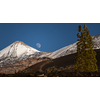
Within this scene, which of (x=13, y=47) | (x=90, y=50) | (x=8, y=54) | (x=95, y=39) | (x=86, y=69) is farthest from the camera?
(x=13, y=47)

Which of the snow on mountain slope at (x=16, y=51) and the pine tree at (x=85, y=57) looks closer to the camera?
the pine tree at (x=85, y=57)

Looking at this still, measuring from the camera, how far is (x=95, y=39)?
58.2 m

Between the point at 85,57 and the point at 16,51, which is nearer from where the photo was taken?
the point at 85,57

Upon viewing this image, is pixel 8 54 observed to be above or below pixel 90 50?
above

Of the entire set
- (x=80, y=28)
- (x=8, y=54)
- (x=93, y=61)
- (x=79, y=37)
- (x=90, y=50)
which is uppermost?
(x=8, y=54)

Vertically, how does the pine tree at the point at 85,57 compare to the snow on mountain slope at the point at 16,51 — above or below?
below

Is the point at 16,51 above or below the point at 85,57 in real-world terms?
above

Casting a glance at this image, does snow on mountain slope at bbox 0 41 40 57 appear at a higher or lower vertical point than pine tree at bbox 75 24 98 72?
higher

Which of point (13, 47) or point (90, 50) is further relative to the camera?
point (13, 47)

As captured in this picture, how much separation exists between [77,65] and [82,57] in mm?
1046

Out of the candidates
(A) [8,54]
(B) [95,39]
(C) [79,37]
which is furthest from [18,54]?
(C) [79,37]

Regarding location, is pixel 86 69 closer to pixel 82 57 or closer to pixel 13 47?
pixel 82 57

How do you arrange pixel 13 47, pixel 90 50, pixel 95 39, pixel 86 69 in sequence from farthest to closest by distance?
pixel 13 47 < pixel 95 39 < pixel 90 50 < pixel 86 69

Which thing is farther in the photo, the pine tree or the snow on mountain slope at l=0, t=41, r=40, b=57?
the snow on mountain slope at l=0, t=41, r=40, b=57
